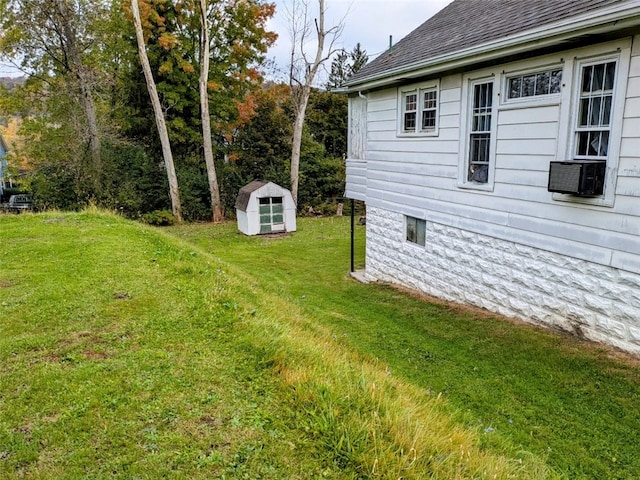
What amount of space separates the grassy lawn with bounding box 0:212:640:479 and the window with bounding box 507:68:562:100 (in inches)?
119

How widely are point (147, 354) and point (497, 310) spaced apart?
196 inches

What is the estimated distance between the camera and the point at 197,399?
3.06m

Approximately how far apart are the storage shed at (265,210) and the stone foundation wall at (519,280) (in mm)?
7117

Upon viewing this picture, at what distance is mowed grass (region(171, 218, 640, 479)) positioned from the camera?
357 cm

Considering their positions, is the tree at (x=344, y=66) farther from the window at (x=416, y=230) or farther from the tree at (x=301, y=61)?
the window at (x=416, y=230)

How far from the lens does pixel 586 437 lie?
3.72m

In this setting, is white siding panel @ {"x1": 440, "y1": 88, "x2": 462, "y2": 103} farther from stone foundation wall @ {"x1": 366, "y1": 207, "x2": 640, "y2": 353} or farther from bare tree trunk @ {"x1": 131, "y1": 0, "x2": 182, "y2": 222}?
bare tree trunk @ {"x1": 131, "y1": 0, "x2": 182, "y2": 222}

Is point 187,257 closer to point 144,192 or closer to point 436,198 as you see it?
point 436,198

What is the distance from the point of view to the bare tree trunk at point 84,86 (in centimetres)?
1748

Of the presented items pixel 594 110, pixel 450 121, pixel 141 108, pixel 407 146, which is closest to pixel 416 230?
pixel 407 146

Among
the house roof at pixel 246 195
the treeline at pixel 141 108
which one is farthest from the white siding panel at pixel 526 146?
the treeline at pixel 141 108

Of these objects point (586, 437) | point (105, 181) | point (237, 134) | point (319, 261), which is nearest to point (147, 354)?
point (586, 437)

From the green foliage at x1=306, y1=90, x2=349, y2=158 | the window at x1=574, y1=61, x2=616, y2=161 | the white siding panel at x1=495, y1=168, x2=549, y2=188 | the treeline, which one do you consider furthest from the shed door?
the window at x1=574, y1=61, x2=616, y2=161

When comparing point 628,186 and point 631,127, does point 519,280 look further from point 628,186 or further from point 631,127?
point 631,127
